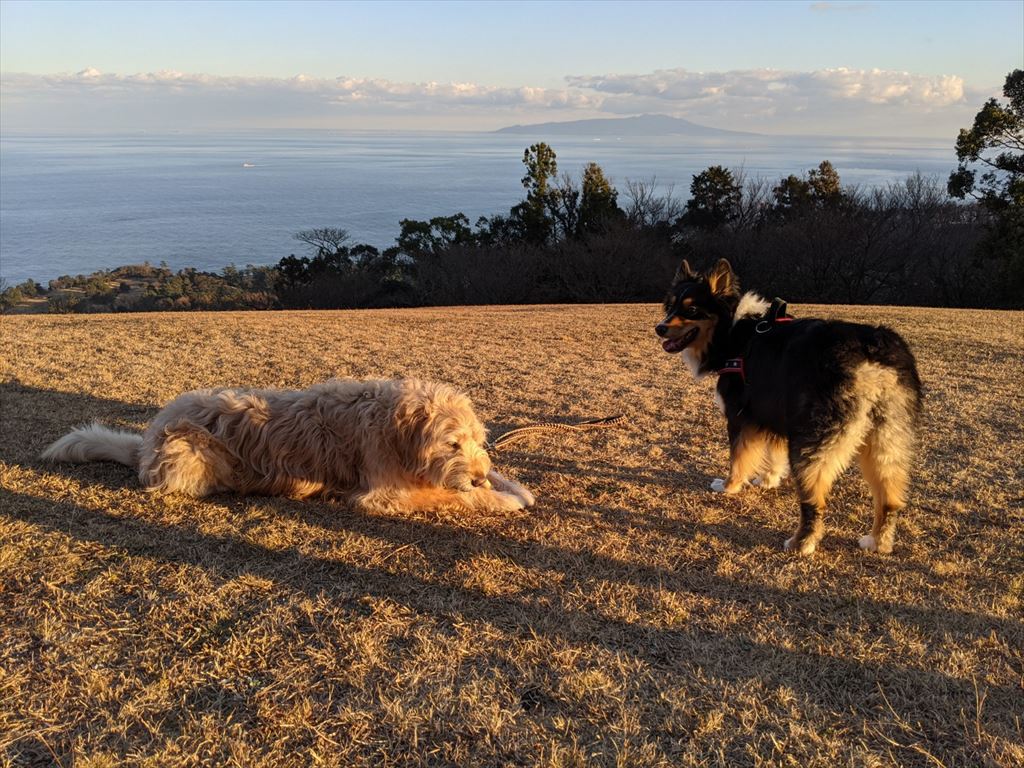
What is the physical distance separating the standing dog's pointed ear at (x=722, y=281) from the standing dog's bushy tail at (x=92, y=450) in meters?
4.39

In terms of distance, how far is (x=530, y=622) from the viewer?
10.0ft

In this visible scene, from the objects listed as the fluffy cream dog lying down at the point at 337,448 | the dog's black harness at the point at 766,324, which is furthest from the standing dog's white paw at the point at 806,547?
the fluffy cream dog lying down at the point at 337,448

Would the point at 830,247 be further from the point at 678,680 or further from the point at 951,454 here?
the point at 678,680

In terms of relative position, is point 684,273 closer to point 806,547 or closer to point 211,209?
point 806,547

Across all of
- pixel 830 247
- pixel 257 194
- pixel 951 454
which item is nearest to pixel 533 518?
pixel 951 454

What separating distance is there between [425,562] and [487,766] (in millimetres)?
1493

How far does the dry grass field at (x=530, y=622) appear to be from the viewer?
2350 mm

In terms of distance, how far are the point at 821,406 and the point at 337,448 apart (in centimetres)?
306

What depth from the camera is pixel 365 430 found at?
422 centimetres

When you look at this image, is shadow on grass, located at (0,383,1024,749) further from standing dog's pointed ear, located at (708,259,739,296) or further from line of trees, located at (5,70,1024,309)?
line of trees, located at (5,70,1024,309)

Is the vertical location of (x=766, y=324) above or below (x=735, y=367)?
above

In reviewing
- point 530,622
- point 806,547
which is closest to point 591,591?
point 530,622

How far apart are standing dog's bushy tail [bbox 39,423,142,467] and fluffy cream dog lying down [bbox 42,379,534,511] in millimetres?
145

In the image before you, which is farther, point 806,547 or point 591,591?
point 806,547
